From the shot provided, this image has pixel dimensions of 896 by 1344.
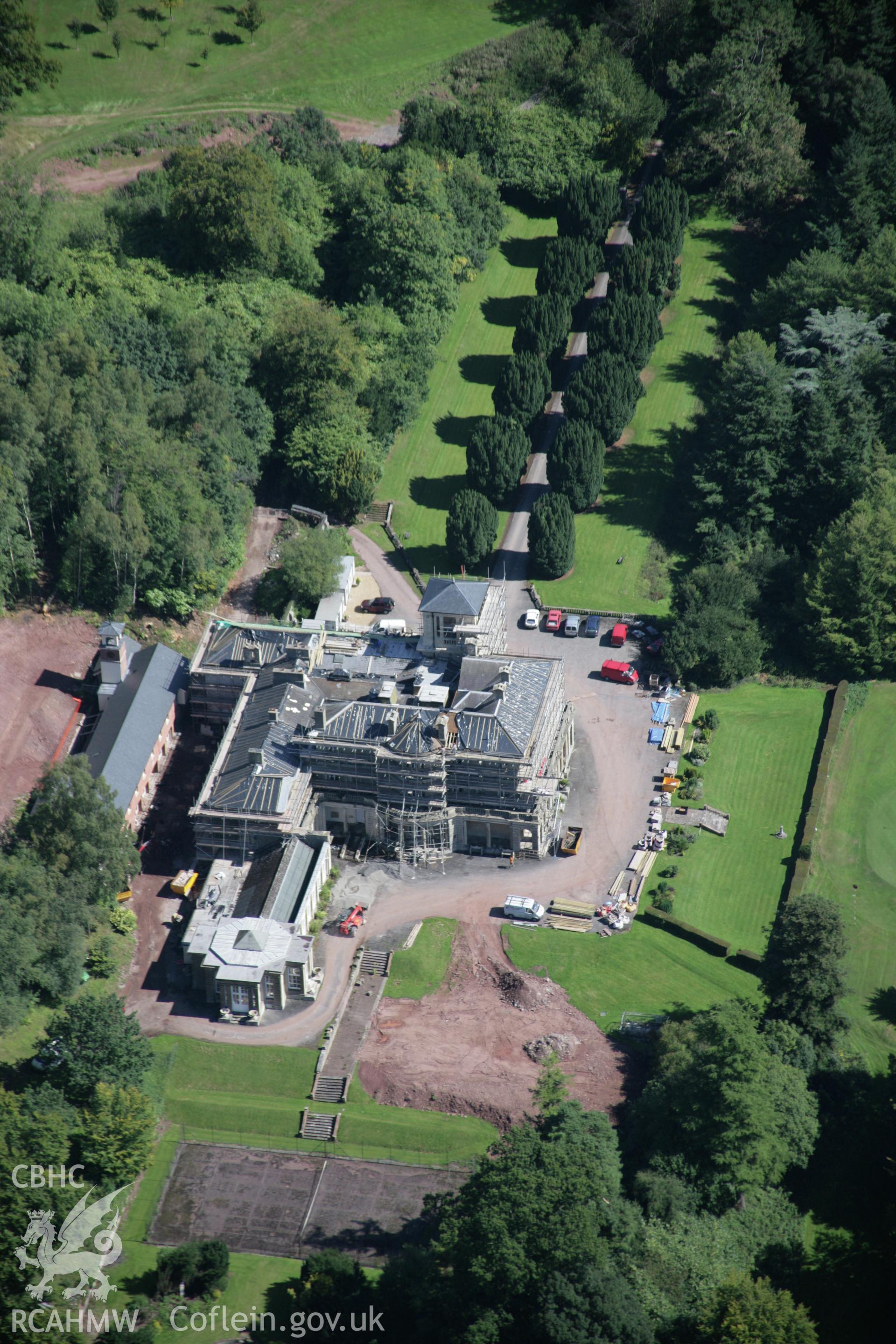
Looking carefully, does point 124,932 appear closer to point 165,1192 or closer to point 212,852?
point 212,852

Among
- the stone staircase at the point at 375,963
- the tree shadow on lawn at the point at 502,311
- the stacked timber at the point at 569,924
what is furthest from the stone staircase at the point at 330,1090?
the tree shadow on lawn at the point at 502,311

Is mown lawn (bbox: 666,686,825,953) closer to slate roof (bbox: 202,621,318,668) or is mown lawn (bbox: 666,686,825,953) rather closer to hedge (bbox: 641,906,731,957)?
hedge (bbox: 641,906,731,957)

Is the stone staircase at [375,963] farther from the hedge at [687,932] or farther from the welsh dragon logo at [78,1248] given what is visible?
the welsh dragon logo at [78,1248]

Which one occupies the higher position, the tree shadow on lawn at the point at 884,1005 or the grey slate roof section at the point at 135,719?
the grey slate roof section at the point at 135,719

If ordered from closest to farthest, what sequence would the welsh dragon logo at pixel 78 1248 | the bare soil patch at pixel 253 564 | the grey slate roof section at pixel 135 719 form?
1. the welsh dragon logo at pixel 78 1248
2. the grey slate roof section at pixel 135 719
3. the bare soil patch at pixel 253 564

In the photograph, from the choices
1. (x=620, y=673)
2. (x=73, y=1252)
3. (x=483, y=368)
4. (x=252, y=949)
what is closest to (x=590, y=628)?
(x=620, y=673)

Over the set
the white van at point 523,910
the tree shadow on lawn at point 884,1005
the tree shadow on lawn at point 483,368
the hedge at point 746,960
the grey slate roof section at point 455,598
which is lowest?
the tree shadow on lawn at point 884,1005

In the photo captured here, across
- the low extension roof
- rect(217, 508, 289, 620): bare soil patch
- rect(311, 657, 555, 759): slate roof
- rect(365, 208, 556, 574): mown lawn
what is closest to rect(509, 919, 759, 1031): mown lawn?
rect(311, 657, 555, 759): slate roof
